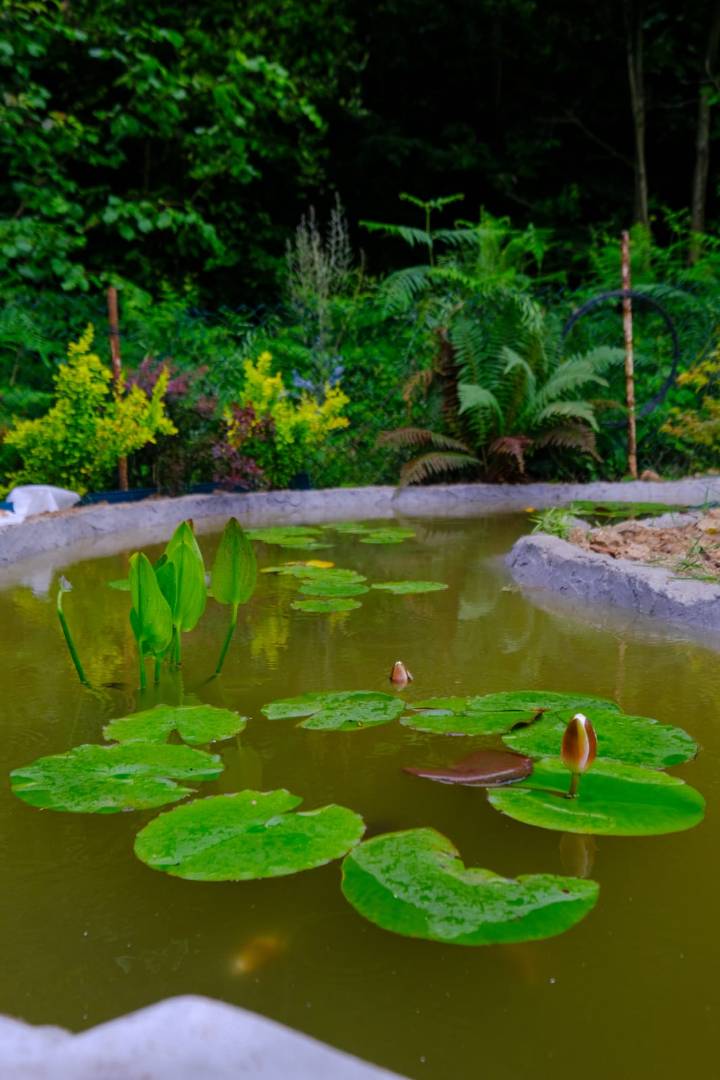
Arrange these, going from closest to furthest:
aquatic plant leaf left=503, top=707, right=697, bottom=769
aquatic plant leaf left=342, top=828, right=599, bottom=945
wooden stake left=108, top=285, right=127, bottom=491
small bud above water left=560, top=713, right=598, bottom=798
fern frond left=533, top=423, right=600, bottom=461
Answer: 1. aquatic plant leaf left=342, top=828, right=599, bottom=945
2. small bud above water left=560, top=713, right=598, bottom=798
3. aquatic plant leaf left=503, top=707, right=697, bottom=769
4. wooden stake left=108, top=285, right=127, bottom=491
5. fern frond left=533, top=423, right=600, bottom=461

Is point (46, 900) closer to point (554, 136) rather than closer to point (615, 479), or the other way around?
point (615, 479)

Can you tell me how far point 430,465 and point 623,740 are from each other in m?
4.46

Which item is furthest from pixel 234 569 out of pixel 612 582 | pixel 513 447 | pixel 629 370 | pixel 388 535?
pixel 629 370

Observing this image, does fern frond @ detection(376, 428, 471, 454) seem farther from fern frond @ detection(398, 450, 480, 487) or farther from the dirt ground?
the dirt ground

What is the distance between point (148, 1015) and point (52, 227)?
8.35 meters

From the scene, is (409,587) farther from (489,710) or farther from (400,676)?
(489,710)

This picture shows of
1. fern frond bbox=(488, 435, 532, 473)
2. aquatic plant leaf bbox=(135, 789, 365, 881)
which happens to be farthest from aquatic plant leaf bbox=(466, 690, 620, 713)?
fern frond bbox=(488, 435, 532, 473)

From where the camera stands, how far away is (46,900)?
3.41ft

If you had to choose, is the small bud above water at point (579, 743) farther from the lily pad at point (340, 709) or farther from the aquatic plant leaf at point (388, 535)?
the aquatic plant leaf at point (388, 535)

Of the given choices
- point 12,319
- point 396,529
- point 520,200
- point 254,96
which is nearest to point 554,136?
point 520,200

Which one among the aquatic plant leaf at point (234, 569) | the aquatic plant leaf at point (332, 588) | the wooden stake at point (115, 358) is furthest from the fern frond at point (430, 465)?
the aquatic plant leaf at point (234, 569)

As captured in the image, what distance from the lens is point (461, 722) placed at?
1.58m

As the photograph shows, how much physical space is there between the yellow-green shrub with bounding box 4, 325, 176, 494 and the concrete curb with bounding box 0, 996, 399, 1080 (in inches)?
171

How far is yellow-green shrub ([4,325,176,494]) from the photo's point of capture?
15.5ft
